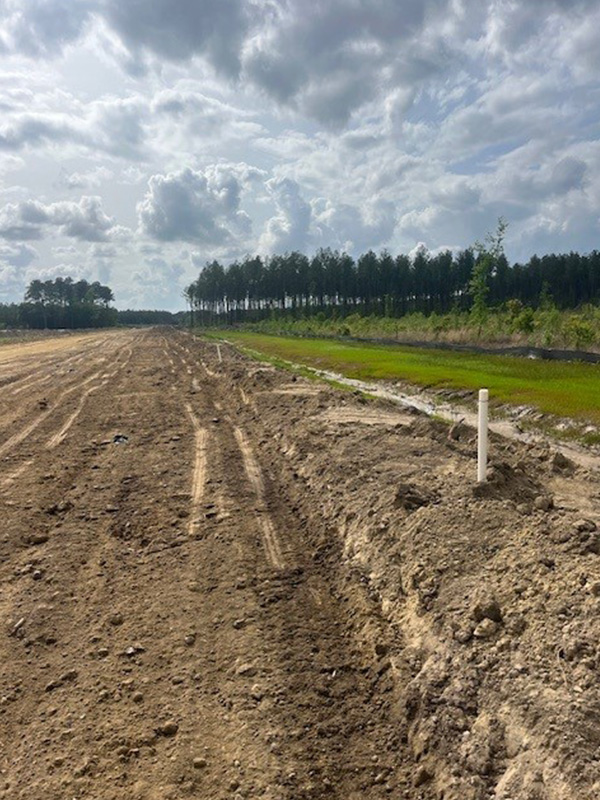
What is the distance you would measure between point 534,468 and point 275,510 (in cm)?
458

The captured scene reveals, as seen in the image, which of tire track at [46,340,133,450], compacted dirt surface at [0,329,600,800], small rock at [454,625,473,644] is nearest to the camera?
compacted dirt surface at [0,329,600,800]

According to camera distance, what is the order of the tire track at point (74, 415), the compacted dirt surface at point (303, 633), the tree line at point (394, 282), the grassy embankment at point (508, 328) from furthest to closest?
the tree line at point (394, 282), the grassy embankment at point (508, 328), the tire track at point (74, 415), the compacted dirt surface at point (303, 633)

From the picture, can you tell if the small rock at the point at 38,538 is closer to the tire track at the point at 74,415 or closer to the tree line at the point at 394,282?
the tire track at the point at 74,415

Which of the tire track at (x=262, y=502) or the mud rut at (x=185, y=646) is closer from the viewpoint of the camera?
the mud rut at (x=185, y=646)

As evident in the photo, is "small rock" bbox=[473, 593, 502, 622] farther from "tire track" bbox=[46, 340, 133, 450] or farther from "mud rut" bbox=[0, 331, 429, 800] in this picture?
"tire track" bbox=[46, 340, 133, 450]

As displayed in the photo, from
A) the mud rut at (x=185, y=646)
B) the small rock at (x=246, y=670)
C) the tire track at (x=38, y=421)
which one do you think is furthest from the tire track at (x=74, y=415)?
the small rock at (x=246, y=670)

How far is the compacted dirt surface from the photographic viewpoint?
358 centimetres

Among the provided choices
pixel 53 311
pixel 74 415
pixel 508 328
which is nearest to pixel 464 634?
pixel 74 415

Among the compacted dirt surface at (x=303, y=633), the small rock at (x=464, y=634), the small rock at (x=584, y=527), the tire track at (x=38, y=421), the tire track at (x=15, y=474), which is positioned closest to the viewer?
the compacted dirt surface at (x=303, y=633)

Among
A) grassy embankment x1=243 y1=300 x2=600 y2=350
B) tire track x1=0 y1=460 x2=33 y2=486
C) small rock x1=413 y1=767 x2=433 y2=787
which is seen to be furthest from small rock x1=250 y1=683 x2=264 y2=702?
grassy embankment x1=243 y1=300 x2=600 y2=350

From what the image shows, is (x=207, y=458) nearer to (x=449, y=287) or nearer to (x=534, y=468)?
(x=534, y=468)

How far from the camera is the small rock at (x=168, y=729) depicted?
12.9 ft

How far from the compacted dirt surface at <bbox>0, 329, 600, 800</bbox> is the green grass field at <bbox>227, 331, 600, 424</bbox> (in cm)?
700

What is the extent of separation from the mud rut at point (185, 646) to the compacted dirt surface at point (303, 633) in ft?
0.06
